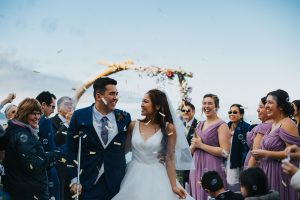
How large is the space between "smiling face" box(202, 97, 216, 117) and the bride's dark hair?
7.11 feet

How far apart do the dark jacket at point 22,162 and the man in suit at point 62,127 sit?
219cm

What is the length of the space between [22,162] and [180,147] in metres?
2.18

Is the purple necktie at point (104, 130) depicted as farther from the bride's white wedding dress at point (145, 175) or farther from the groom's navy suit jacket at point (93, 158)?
the bride's white wedding dress at point (145, 175)

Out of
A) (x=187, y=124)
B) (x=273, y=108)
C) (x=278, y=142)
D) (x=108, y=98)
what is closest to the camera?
(x=108, y=98)

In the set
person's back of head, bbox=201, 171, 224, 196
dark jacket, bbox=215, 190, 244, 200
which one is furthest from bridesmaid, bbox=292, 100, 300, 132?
dark jacket, bbox=215, 190, 244, 200

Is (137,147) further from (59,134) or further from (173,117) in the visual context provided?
(59,134)

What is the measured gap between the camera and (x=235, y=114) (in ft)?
31.8

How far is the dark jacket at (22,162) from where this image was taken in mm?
6053

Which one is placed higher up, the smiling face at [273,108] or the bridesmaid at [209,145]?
the smiling face at [273,108]

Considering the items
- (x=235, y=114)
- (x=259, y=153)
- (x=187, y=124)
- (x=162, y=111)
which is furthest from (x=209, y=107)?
(x=162, y=111)

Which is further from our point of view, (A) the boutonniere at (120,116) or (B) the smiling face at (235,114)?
(B) the smiling face at (235,114)

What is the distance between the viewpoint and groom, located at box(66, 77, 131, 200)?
19.1 feet

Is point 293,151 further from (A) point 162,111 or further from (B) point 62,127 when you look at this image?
(B) point 62,127

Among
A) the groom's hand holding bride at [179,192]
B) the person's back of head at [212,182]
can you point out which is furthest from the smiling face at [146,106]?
the person's back of head at [212,182]
